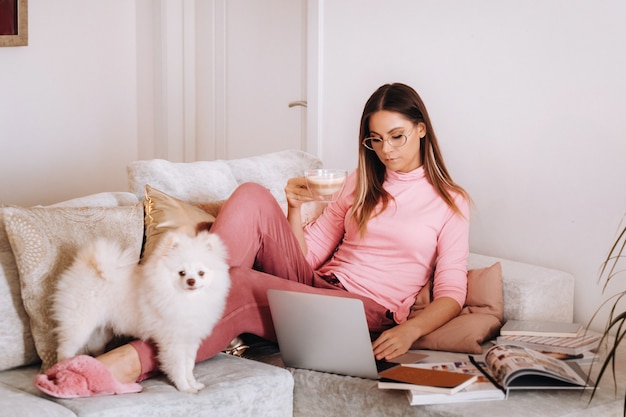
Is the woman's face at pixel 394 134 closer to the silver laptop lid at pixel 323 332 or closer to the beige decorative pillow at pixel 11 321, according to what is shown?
the silver laptop lid at pixel 323 332

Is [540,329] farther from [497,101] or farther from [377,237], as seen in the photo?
[497,101]

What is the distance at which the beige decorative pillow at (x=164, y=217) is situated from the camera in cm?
224

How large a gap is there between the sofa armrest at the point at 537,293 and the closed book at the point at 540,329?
0.23 feet

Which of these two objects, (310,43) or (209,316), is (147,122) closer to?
(310,43)

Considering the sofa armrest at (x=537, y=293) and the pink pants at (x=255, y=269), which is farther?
the sofa armrest at (x=537, y=293)

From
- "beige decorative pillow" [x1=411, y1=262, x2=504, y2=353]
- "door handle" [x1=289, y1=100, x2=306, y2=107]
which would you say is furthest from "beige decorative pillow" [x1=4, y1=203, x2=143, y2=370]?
"door handle" [x1=289, y1=100, x2=306, y2=107]

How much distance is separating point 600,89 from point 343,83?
1.29m

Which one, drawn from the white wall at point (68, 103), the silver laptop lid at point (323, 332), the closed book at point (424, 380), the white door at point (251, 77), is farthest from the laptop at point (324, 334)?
the white wall at point (68, 103)

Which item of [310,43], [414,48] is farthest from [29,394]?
[310,43]

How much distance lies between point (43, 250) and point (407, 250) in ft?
3.65

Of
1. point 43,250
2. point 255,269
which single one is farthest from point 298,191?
point 43,250

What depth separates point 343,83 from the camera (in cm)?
345

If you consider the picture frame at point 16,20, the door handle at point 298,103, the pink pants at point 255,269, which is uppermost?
the picture frame at point 16,20

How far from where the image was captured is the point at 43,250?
1.98 meters
